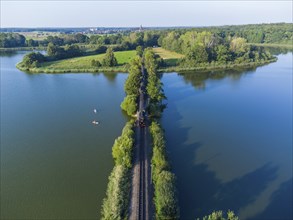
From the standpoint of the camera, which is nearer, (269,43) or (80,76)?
(80,76)

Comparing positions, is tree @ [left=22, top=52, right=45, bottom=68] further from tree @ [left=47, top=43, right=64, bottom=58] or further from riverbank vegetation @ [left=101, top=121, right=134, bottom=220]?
riverbank vegetation @ [left=101, top=121, right=134, bottom=220]

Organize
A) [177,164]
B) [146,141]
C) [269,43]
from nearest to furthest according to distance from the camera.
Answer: [177,164] < [146,141] < [269,43]

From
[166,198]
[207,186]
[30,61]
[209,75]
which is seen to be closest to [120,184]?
[166,198]

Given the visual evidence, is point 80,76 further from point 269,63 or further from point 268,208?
point 269,63

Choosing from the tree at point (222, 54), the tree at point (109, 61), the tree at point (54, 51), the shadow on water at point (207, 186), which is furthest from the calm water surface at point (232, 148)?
the tree at point (54, 51)

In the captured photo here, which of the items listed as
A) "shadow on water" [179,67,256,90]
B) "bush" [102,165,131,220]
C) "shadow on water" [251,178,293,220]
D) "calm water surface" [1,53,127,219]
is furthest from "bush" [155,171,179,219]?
"shadow on water" [179,67,256,90]

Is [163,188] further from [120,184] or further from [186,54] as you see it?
[186,54]

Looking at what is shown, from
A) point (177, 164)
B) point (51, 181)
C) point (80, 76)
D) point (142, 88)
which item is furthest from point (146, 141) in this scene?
point (80, 76)
